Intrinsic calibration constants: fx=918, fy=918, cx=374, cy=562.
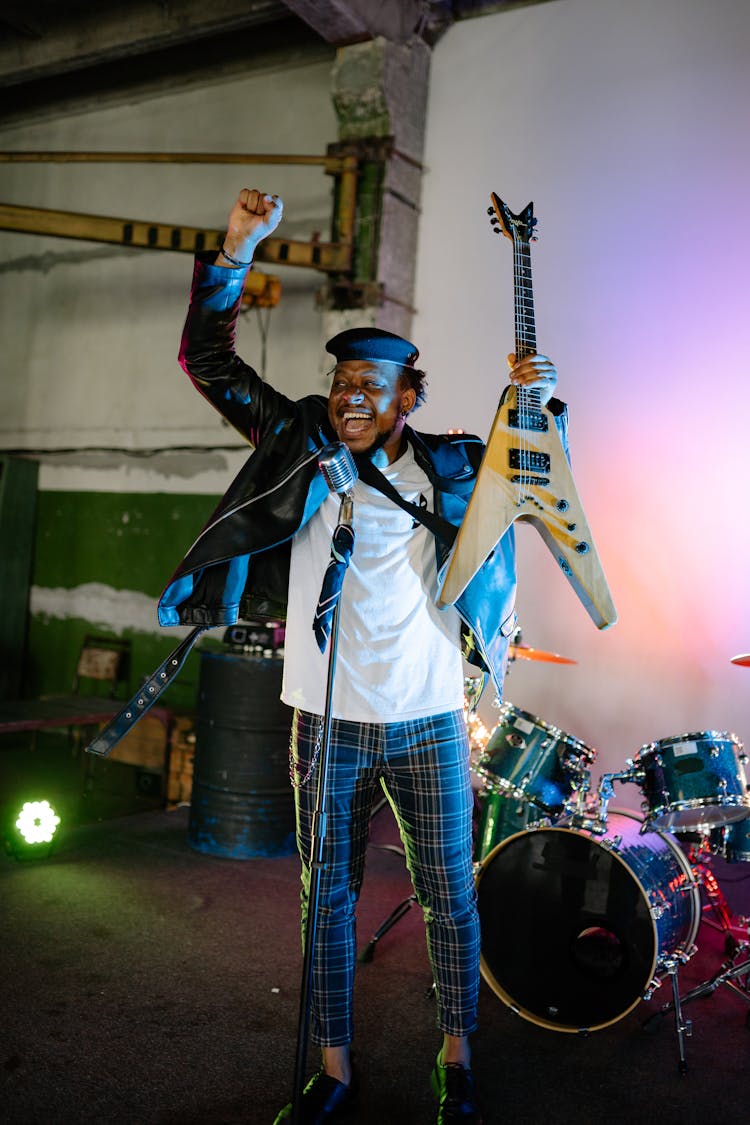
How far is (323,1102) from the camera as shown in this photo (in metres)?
2.30

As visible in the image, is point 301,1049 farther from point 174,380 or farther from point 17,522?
point 17,522

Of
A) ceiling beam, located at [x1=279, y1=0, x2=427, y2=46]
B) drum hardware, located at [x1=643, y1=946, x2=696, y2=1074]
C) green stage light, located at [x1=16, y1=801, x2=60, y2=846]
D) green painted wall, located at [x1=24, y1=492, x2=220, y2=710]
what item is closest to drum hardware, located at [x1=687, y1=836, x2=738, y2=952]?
drum hardware, located at [x1=643, y1=946, x2=696, y2=1074]

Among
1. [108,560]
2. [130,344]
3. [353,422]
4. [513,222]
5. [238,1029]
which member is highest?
[130,344]

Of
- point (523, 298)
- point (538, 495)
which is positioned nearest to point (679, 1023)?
point (538, 495)

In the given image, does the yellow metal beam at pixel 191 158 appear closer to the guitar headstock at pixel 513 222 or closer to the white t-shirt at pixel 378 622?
the guitar headstock at pixel 513 222

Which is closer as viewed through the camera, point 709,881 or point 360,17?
point 709,881

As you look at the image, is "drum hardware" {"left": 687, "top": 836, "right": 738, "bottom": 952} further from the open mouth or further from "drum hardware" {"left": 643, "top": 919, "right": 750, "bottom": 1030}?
the open mouth

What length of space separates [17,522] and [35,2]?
3988 millimetres

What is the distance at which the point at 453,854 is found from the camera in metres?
2.31

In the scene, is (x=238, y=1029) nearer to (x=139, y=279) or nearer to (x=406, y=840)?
(x=406, y=840)

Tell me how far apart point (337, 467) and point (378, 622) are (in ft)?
1.71

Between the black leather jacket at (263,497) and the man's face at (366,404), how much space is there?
94mm

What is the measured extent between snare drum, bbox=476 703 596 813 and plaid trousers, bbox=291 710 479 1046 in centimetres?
85

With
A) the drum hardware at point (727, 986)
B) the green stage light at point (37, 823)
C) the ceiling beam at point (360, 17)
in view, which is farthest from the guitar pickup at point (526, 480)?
the ceiling beam at point (360, 17)
